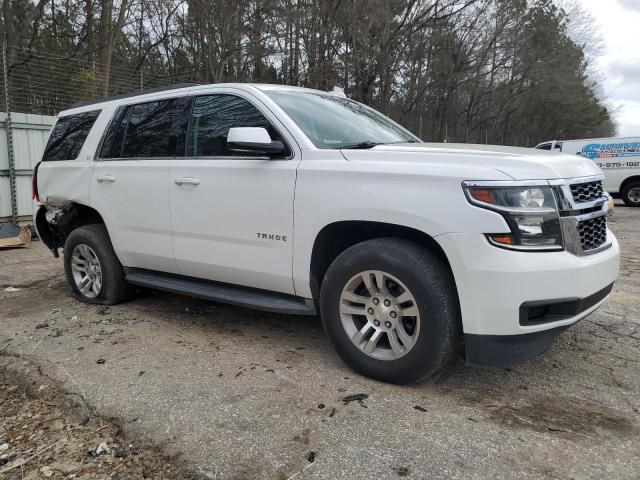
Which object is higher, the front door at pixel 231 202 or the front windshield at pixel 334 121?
the front windshield at pixel 334 121

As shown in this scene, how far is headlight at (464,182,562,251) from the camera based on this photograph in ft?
8.75

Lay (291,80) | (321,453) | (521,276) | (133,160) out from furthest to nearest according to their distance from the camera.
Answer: (291,80) → (133,160) → (521,276) → (321,453)

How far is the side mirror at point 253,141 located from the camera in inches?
128

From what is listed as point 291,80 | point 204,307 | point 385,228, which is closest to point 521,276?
point 385,228

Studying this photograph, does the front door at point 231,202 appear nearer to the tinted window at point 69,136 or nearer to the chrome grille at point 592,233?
the tinted window at point 69,136

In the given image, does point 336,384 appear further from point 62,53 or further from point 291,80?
point 62,53

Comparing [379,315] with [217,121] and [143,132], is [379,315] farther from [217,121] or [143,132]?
[143,132]

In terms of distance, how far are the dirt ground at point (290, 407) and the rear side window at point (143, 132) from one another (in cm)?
146

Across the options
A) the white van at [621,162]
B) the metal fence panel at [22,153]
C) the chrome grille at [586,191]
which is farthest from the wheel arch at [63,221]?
the white van at [621,162]

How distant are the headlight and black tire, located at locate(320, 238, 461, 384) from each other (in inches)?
15.8

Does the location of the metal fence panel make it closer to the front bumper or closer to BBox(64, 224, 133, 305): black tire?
BBox(64, 224, 133, 305): black tire

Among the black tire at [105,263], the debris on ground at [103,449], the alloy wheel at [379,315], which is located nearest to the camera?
the debris on ground at [103,449]

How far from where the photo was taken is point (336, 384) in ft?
10.4

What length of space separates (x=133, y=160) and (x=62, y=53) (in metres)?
13.8
